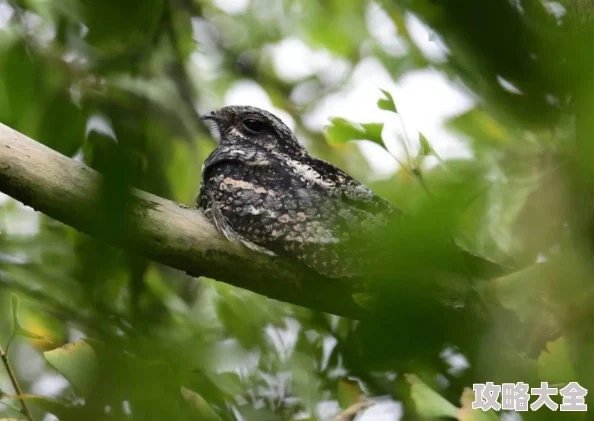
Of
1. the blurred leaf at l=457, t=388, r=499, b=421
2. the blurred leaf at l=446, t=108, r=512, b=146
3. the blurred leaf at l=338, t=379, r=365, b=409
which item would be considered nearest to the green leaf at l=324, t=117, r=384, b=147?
the blurred leaf at l=446, t=108, r=512, b=146

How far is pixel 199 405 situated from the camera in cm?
77

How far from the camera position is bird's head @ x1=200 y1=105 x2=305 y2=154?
2.54 m

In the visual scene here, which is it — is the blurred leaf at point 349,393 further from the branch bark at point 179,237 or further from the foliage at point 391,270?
the branch bark at point 179,237

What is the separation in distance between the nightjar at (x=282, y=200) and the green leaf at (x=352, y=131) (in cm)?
25

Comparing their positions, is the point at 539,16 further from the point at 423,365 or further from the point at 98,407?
the point at 98,407

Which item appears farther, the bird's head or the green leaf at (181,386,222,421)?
the bird's head

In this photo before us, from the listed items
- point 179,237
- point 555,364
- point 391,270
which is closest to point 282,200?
point 179,237

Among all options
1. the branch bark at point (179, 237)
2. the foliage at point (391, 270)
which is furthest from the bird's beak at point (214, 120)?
the foliage at point (391, 270)

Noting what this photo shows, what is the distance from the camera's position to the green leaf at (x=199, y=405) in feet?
2.47

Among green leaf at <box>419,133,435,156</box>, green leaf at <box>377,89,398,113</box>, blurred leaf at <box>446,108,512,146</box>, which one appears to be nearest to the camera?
green leaf at <box>377,89,398,113</box>

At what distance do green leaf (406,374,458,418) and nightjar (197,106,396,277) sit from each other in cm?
72

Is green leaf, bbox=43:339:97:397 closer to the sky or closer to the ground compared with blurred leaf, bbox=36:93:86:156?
closer to the ground

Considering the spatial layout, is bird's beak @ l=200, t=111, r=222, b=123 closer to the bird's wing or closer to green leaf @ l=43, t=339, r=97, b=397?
the bird's wing

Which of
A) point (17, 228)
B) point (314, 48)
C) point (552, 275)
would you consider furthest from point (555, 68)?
point (314, 48)
